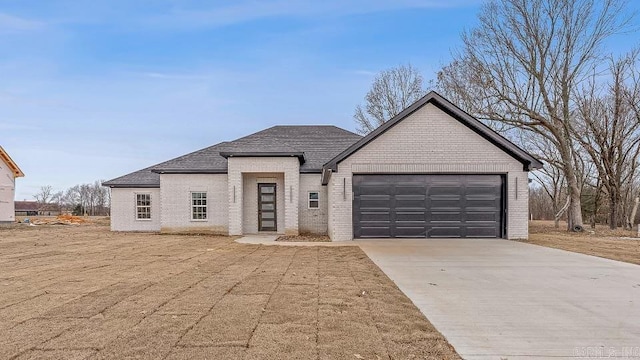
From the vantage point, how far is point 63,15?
45.1 feet

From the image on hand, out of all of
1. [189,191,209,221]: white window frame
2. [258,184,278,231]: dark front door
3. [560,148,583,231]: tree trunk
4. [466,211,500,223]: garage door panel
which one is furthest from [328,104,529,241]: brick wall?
[560,148,583,231]: tree trunk

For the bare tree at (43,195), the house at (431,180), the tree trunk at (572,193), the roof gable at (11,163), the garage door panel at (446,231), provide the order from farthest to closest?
the bare tree at (43,195) < the roof gable at (11,163) < the tree trunk at (572,193) < the garage door panel at (446,231) < the house at (431,180)

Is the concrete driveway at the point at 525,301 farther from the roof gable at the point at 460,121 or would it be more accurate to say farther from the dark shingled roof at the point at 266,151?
the dark shingled roof at the point at 266,151

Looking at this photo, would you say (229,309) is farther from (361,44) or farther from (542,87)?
(542,87)

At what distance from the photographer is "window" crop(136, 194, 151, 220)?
67.5 feet

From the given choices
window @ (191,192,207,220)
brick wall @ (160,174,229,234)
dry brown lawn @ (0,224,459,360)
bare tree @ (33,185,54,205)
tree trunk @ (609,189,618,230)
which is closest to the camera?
dry brown lawn @ (0,224,459,360)

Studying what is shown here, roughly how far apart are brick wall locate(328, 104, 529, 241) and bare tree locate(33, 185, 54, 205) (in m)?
74.7

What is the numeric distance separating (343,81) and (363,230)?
1176 centimetres

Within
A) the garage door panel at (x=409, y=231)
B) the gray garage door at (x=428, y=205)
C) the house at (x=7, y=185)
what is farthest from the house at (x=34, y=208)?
the garage door panel at (x=409, y=231)

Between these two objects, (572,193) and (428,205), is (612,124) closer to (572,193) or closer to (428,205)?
(572,193)

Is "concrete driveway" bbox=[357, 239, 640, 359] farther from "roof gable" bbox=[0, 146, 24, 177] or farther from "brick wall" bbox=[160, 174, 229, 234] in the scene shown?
"roof gable" bbox=[0, 146, 24, 177]

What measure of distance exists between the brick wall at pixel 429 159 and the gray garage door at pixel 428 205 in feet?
1.20

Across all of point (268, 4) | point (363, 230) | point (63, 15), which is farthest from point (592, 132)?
point (63, 15)

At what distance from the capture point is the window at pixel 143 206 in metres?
20.6
